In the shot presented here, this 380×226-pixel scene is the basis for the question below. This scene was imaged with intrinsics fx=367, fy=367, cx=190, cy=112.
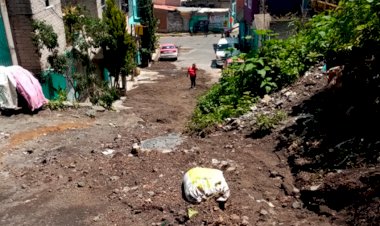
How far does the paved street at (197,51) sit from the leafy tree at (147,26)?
223 centimetres

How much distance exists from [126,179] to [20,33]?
799cm

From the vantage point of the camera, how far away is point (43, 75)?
37.9 ft

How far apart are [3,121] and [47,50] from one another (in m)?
3.92

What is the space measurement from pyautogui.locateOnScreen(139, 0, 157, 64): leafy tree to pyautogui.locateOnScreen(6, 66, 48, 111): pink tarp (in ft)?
52.2

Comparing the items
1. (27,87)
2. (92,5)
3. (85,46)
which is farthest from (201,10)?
(27,87)

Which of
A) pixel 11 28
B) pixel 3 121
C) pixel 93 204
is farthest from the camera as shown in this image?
pixel 11 28

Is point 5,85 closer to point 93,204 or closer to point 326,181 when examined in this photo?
point 93,204

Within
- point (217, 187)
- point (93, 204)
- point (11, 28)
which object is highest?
point (11, 28)

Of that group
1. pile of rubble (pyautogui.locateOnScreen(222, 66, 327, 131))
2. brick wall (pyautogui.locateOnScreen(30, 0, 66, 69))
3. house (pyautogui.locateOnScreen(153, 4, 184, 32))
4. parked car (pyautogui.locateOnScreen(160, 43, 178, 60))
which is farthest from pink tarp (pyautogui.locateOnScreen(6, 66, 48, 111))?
house (pyautogui.locateOnScreen(153, 4, 184, 32))

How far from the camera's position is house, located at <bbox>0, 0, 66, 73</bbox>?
1084cm

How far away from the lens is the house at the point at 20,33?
35.6ft

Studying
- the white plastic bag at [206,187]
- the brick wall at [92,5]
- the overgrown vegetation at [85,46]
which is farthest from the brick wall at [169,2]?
the white plastic bag at [206,187]

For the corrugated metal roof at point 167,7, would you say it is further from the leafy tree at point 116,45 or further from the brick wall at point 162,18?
the leafy tree at point 116,45

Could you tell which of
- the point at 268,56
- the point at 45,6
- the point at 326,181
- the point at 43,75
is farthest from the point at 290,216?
the point at 45,6
